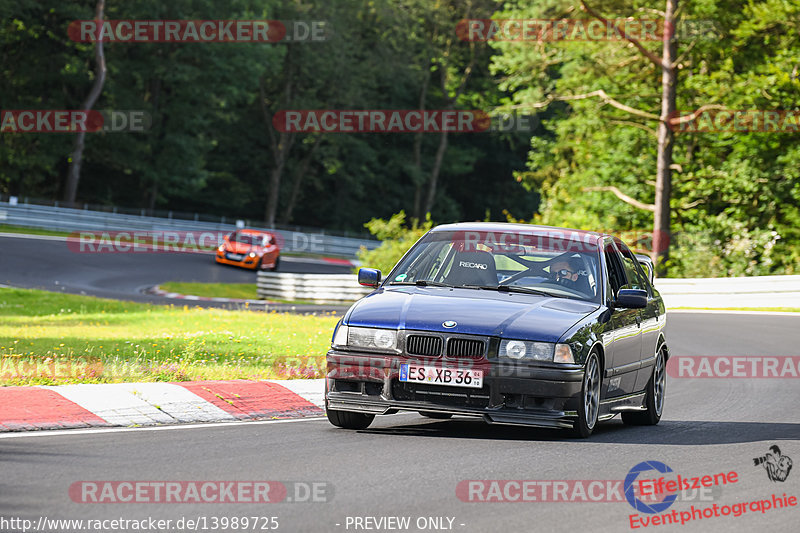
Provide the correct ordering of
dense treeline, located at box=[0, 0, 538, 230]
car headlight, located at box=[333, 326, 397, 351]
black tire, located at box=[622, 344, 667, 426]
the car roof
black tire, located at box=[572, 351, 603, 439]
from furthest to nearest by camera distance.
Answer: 1. dense treeline, located at box=[0, 0, 538, 230]
2. black tire, located at box=[622, 344, 667, 426]
3. the car roof
4. black tire, located at box=[572, 351, 603, 439]
5. car headlight, located at box=[333, 326, 397, 351]

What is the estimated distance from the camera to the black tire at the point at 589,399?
9141 millimetres

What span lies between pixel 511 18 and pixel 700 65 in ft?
23.4

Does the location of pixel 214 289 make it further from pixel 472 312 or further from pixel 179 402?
pixel 472 312

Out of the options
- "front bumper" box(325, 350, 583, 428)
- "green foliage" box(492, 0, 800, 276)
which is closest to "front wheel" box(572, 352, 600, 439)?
"front bumper" box(325, 350, 583, 428)

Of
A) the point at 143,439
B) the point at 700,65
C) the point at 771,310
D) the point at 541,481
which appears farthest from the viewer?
the point at 700,65

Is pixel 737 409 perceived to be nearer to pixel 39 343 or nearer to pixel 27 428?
pixel 27 428

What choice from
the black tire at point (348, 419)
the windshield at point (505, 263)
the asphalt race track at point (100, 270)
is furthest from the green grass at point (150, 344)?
the asphalt race track at point (100, 270)

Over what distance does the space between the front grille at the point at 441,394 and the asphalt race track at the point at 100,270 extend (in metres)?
22.4

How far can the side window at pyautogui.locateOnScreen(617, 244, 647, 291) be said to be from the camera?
11.4 metres

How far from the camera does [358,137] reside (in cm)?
8506

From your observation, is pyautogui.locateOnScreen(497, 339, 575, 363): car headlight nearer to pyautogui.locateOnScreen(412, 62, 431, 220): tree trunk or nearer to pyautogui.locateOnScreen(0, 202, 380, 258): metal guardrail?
pyautogui.locateOnScreen(0, 202, 380, 258): metal guardrail

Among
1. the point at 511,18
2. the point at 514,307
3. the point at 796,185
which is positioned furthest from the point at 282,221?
the point at 514,307

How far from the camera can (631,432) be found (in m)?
10.4

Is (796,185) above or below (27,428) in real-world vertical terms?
above
